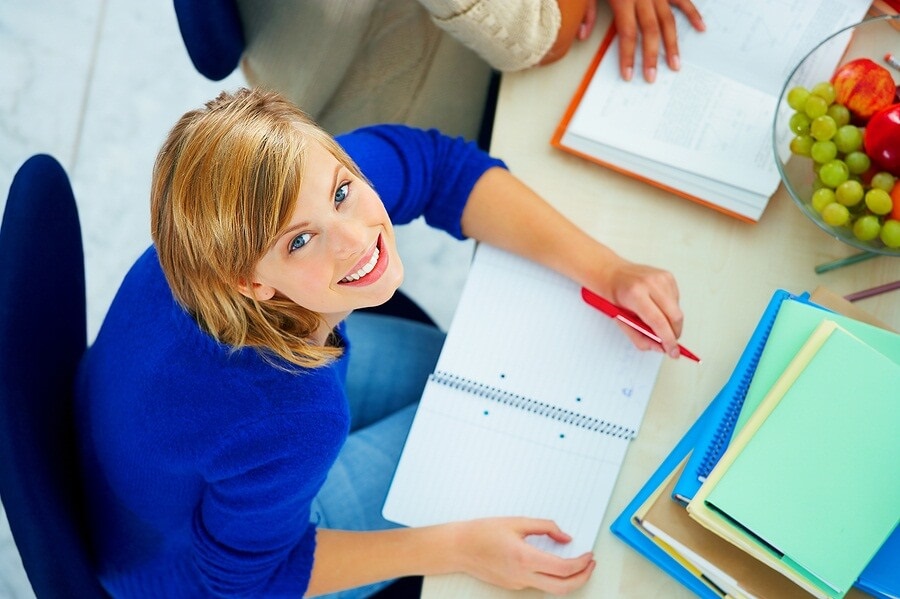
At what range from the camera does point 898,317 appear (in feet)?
3.21

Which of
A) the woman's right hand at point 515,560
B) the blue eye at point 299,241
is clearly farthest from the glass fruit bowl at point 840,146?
the blue eye at point 299,241

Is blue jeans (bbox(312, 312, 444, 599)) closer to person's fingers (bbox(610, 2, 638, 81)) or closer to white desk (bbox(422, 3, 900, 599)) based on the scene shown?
white desk (bbox(422, 3, 900, 599))

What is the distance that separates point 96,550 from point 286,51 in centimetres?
65

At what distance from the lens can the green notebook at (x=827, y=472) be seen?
774 millimetres

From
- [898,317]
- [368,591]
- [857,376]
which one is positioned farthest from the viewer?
[368,591]

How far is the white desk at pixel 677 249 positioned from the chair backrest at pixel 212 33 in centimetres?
35

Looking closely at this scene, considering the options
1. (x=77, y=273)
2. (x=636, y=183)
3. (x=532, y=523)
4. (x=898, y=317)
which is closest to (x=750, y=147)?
(x=636, y=183)

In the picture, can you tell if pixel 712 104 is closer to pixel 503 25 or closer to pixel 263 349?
pixel 503 25

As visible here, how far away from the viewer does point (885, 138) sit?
876mm

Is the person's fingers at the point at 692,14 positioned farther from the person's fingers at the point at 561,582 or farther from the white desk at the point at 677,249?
the person's fingers at the point at 561,582

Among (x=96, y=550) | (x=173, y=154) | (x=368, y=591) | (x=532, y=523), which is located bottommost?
(x=368, y=591)

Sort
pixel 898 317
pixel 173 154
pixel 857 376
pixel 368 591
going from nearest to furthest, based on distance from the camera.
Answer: pixel 173 154
pixel 857 376
pixel 898 317
pixel 368 591

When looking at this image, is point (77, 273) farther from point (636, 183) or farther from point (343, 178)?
point (636, 183)

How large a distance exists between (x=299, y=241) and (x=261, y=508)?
269 mm
